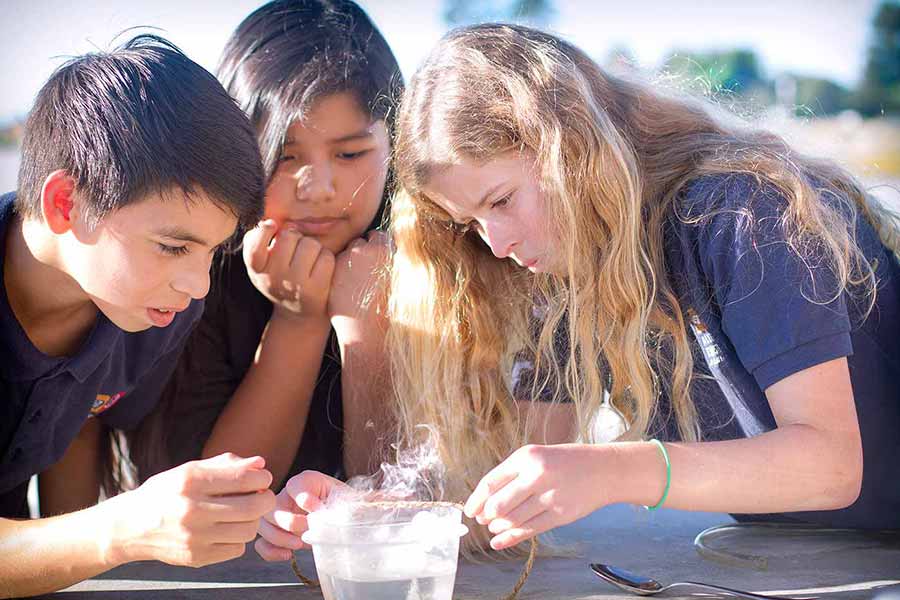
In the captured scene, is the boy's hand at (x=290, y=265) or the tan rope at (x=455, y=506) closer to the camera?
the tan rope at (x=455, y=506)

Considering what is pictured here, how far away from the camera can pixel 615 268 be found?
202 centimetres

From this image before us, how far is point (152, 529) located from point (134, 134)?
2.44 feet

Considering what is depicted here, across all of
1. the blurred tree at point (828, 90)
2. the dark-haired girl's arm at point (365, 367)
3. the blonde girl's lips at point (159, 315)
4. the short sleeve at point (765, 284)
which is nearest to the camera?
the short sleeve at point (765, 284)

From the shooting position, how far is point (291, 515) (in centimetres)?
169

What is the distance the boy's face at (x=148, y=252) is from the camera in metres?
1.92

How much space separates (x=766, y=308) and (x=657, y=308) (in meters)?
0.25

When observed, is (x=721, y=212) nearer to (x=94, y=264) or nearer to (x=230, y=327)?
(x=94, y=264)

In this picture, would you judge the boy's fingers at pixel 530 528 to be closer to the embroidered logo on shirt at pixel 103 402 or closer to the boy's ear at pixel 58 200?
the boy's ear at pixel 58 200

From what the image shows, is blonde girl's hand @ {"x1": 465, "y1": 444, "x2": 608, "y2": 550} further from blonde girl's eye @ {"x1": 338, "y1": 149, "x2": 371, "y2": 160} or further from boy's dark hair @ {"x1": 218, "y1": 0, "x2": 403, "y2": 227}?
blonde girl's eye @ {"x1": 338, "y1": 149, "x2": 371, "y2": 160}

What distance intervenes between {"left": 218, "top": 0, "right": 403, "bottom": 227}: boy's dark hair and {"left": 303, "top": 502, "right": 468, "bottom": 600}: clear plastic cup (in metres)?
1.19

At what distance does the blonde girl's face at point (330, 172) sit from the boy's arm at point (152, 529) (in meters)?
1.06

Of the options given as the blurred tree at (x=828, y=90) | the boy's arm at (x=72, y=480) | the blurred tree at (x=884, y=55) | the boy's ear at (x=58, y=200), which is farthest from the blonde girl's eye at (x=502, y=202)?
the blurred tree at (x=884, y=55)

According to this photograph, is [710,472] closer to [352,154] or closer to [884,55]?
[352,154]

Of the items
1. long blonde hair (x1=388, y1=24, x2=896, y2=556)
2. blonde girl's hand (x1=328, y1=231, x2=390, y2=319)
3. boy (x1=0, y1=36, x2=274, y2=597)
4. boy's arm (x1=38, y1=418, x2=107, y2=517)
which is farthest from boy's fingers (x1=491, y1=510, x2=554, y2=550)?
boy's arm (x1=38, y1=418, x2=107, y2=517)
